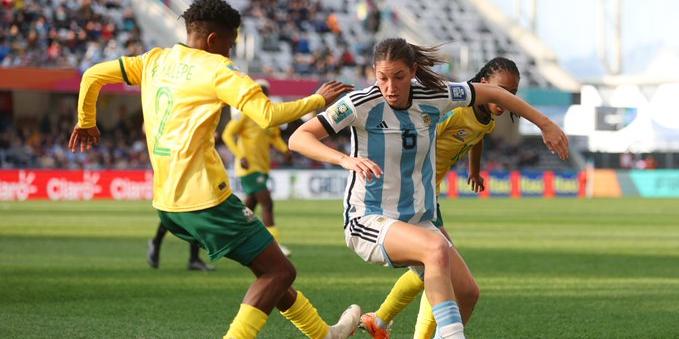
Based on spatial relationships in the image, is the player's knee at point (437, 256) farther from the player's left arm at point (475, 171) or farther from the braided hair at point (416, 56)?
the player's left arm at point (475, 171)

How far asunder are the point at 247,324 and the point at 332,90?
4.65 ft

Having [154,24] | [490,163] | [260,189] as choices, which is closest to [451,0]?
[490,163]

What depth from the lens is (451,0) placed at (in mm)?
61375

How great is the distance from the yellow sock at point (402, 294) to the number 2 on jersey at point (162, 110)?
2204 mm

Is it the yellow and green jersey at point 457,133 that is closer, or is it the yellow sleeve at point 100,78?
the yellow sleeve at point 100,78

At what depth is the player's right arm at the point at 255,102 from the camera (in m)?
6.51

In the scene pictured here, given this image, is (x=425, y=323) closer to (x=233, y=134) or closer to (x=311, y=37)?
(x=233, y=134)

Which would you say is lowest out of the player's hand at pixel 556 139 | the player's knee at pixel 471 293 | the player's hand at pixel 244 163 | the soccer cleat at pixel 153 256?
the soccer cleat at pixel 153 256

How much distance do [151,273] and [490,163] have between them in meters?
40.7

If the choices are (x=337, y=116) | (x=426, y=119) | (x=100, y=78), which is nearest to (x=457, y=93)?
(x=426, y=119)

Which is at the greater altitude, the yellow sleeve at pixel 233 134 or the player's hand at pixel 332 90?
the player's hand at pixel 332 90

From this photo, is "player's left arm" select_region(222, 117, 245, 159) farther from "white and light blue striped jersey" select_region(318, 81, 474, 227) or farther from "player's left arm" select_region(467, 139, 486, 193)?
"white and light blue striped jersey" select_region(318, 81, 474, 227)

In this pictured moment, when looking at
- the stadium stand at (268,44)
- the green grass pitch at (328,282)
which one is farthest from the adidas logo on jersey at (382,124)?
the stadium stand at (268,44)

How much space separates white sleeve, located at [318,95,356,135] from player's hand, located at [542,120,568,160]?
1.12 m
